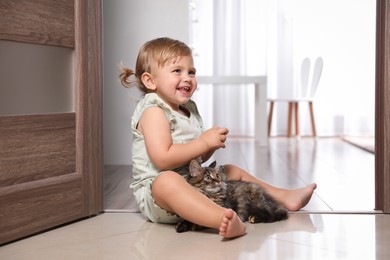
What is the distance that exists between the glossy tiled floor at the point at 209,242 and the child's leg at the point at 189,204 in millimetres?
41

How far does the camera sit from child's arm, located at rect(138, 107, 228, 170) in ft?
5.65

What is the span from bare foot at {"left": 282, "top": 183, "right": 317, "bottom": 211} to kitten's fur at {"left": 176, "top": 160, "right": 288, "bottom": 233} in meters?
0.11

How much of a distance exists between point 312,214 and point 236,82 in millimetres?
3016

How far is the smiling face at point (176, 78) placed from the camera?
→ 6.01 ft

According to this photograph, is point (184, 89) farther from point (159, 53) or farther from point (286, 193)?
point (286, 193)

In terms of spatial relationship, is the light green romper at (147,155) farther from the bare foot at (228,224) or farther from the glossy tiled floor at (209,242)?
the bare foot at (228,224)

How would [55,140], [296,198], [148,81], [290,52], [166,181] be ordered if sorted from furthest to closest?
[290,52] → [296,198] → [148,81] → [55,140] → [166,181]

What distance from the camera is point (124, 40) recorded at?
10.6 feet

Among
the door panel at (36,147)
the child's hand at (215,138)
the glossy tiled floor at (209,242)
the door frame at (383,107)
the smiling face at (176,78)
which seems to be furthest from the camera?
the door frame at (383,107)

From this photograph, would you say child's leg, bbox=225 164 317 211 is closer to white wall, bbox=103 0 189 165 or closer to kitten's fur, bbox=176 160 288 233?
kitten's fur, bbox=176 160 288 233

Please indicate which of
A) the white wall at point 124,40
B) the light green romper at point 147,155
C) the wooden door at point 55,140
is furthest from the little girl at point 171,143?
the white wall at point 124,40

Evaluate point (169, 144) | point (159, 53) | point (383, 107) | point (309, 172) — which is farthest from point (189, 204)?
point (309, 172)

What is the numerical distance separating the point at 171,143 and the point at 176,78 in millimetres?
215

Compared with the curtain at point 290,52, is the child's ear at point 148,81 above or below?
below
